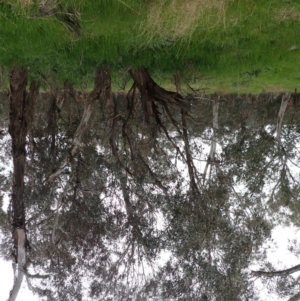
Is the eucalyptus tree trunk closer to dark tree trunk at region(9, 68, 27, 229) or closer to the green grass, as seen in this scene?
dark tree trunk at region(9, 68, 27, 229)

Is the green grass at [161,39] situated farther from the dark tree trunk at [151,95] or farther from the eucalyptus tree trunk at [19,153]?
the eucalyptus tree trunk at [19,153]

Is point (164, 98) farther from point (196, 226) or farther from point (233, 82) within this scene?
point (196, 226)

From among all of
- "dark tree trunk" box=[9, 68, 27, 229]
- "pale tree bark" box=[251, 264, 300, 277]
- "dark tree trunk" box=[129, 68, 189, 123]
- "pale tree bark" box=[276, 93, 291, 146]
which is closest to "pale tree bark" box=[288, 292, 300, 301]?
"pale tree bark" box=[251, 264, 300, 277]

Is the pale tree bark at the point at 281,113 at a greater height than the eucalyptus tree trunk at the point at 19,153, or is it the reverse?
the pale tree bark at the point at 281,113

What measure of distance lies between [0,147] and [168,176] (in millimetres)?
4184

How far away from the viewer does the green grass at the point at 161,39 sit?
499cm

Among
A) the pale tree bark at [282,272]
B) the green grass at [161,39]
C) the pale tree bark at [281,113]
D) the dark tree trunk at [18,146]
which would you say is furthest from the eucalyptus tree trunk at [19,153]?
the pale tree bark at [281,113]

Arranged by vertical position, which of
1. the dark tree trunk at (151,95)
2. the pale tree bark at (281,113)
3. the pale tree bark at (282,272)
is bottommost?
the pale tree bark at (282,272)

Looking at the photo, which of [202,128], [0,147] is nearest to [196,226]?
[202,128]

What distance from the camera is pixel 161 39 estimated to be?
18.8 feet

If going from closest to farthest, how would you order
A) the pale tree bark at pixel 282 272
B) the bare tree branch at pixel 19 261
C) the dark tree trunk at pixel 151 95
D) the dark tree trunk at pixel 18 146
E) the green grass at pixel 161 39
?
the green grass at pixel 161 39
the dark tree trunk at pixel 151 95
the bare tree branch at pixel 19 261
the dark tree trunk at pixel 18 146
the pale tree bark at pixel 282 272

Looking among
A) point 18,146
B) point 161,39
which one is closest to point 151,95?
point 161,39

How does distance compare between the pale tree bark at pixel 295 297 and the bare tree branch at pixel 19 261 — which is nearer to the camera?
the bare tree branch at pixel 19 261

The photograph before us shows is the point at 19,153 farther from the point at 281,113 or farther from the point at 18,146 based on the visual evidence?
the point at 281,113
